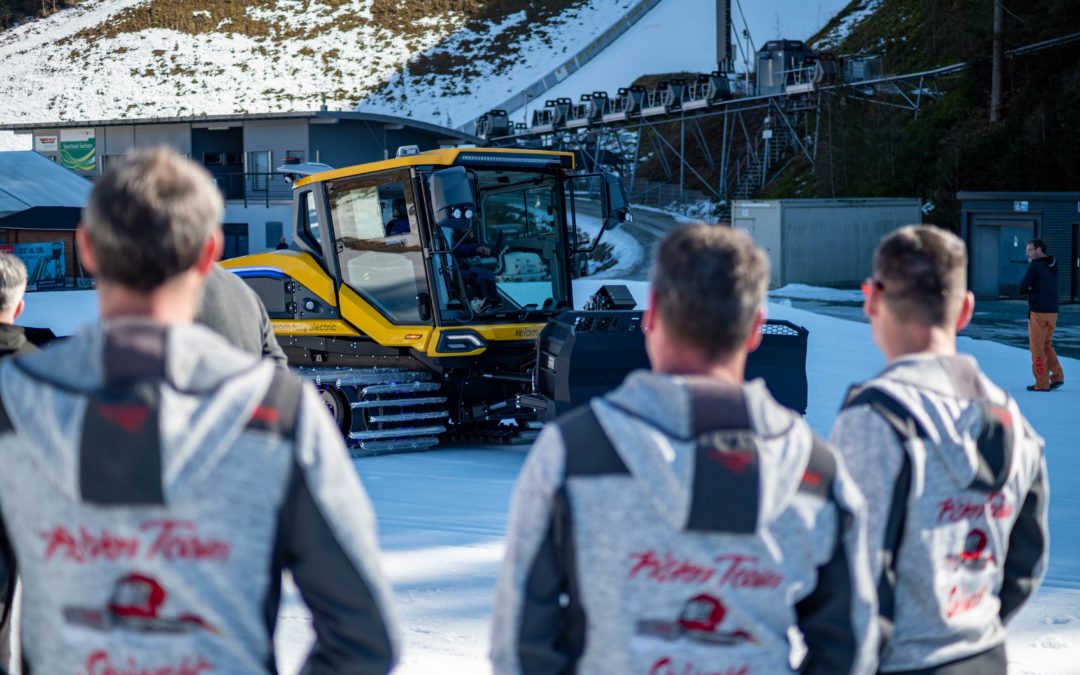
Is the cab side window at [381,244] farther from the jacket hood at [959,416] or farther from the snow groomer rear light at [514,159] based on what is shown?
the jacket hood at [959,416]

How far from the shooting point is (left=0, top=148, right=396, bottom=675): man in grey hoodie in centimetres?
197

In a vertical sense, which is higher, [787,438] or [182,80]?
[182,80]

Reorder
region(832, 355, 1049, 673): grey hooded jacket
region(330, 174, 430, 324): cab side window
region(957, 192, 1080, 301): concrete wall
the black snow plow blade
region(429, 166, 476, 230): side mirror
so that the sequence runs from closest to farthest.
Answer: region(832, 355, 1049, 673): grey hooded jacket
the black snow plow blade
region(429, 166, 476, 230): side mirror
region(330, 174, 430, 324): cab side window
region(957, 192, 1080, 301): concrete wall

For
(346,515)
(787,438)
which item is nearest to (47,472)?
(346,515)

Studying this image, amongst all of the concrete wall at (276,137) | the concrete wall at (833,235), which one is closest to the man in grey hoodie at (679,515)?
the concrete wall at (833,235)

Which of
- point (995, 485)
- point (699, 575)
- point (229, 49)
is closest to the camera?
Result: point (699, 575)

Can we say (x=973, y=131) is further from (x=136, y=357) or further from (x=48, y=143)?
(x=136, y=357)

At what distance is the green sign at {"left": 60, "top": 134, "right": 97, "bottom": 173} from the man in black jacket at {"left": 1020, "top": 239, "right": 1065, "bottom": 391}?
36.7 m

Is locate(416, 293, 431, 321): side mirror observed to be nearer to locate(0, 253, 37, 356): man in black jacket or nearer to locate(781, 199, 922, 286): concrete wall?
locate(0, 253, 37, 356): man in black jacket

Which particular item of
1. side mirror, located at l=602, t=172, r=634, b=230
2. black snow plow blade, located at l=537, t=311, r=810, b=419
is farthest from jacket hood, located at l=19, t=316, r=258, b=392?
side mirror, located at l=602, t=172, r=634, b=230

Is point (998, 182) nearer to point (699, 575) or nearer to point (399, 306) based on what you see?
point (399, 306)

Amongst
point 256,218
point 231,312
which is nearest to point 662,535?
point 231,312

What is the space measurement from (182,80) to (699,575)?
91779mm

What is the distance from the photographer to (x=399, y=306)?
35.6 ft
